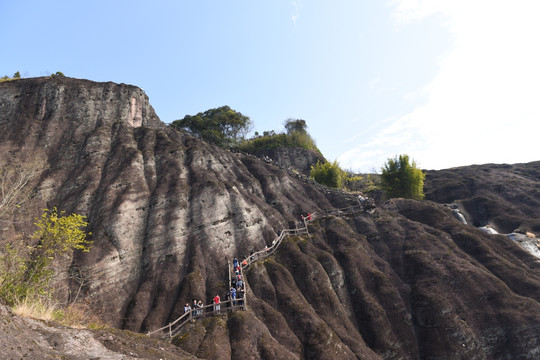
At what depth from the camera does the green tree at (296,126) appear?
348 feet

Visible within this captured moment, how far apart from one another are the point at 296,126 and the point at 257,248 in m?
73.7

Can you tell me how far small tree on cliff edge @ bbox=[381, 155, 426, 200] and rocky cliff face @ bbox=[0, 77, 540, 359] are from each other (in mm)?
13868

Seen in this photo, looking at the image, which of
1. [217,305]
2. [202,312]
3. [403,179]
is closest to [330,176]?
[403,179]

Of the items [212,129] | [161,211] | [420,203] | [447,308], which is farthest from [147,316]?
[212,129]

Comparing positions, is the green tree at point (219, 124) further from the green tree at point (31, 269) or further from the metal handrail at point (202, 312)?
the green tree at point (31, 269)

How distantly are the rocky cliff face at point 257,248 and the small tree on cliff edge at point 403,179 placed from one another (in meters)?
13.9

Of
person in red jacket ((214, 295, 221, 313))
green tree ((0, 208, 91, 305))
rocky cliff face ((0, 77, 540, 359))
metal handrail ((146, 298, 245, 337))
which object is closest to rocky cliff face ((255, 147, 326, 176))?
rocky cliff face ((0, 77, 540, 359))

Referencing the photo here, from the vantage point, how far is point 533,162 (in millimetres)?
104750

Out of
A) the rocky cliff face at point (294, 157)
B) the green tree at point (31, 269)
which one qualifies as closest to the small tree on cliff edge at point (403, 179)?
the rocky cliff face at point (294, 157)

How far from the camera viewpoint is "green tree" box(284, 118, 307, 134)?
106 meters

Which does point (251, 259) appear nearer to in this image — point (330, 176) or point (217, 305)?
point (217, 305)

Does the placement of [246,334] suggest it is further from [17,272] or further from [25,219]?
[25,219]

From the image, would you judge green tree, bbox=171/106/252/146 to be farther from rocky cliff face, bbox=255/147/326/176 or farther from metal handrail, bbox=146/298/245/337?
metal handrail, bbox=146/298/245/337

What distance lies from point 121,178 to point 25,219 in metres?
11.7
